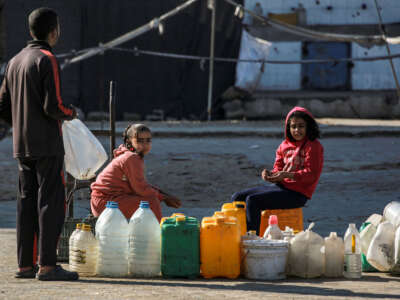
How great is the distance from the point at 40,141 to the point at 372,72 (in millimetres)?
16362

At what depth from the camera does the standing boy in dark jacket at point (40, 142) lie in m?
4.45

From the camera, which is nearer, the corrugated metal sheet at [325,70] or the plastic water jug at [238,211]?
the plastic water jug at [238,211]

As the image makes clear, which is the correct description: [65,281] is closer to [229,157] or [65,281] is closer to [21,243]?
[21,243]

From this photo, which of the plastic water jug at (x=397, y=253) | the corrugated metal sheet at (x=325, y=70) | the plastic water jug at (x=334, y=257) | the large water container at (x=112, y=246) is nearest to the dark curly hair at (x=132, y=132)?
the large water container at (x=112, y=246)

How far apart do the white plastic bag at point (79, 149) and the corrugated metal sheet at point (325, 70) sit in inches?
595

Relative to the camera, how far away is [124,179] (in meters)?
5.29

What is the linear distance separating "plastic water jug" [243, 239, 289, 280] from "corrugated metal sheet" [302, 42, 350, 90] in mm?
15652

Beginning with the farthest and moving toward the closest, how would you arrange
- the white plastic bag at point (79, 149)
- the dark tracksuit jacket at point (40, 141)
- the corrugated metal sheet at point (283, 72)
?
the corrugated metal sheet at point (283, 72) < the white plastic bag at point (79, 149) < the dark tracksuit jacket at point (40, 141)

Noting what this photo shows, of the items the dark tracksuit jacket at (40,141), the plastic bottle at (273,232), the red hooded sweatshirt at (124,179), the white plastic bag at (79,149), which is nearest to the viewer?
the dark tracksuit jacket at (40,141)

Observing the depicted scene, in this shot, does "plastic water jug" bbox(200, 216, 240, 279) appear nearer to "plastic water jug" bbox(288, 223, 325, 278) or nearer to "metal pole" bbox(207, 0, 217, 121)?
"plastic water jug" bbox(288, 223, 325, 278)

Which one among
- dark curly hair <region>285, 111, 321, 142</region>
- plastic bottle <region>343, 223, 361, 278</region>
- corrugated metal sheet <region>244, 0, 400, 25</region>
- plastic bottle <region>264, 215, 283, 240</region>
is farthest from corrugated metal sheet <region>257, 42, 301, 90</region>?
plastic bottle <region>343, 223, 361, 278</region>

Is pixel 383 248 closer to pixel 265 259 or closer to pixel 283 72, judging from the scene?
pixel 265 259

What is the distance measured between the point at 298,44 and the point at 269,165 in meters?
9.55

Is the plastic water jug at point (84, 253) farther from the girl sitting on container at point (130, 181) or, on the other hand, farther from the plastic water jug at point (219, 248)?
the plastic water jug at point (219, 248)
